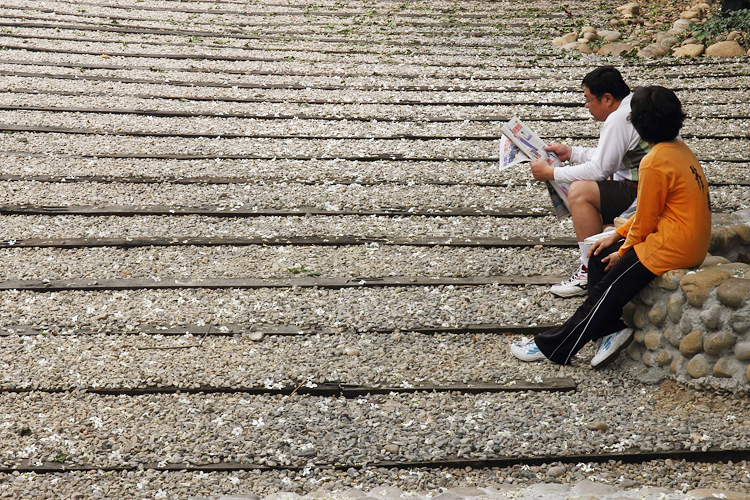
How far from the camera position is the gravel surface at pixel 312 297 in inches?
108

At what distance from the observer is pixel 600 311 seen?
314 centimetres

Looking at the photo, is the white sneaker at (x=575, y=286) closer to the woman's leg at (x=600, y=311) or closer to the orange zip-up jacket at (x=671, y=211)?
the woman's leg at (x=600, y=311)

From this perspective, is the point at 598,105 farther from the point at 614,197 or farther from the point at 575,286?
the point at 575,286

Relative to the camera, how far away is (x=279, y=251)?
447 cm

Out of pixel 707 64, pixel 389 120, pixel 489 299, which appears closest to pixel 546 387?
pixel 489 299

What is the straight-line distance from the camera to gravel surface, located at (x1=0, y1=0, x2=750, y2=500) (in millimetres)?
2740

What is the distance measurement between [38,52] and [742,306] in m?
7.98

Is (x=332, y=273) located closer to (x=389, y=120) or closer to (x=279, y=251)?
(x=279, y=251)

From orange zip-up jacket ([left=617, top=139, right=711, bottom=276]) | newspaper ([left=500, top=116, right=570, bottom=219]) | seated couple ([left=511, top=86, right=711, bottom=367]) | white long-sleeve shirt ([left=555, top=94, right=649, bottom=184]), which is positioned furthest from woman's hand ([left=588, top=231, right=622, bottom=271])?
newspaper ([left=500, top=116, right=570, bottom=219])

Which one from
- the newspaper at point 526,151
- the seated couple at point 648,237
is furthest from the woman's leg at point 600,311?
the newspaper at point 526,151

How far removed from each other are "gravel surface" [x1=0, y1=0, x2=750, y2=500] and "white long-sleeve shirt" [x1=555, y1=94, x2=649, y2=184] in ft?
2.22

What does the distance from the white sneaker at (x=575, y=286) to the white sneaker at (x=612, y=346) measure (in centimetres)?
62

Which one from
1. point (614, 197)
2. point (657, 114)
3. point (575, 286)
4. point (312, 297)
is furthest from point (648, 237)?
point (312, 297)

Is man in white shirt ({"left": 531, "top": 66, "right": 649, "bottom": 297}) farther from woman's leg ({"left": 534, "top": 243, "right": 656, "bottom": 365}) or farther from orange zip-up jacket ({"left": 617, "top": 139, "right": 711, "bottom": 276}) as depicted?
orange zip-up jacket ({"left": 617, "top": 139, "right": 711, "bottom": 276})
